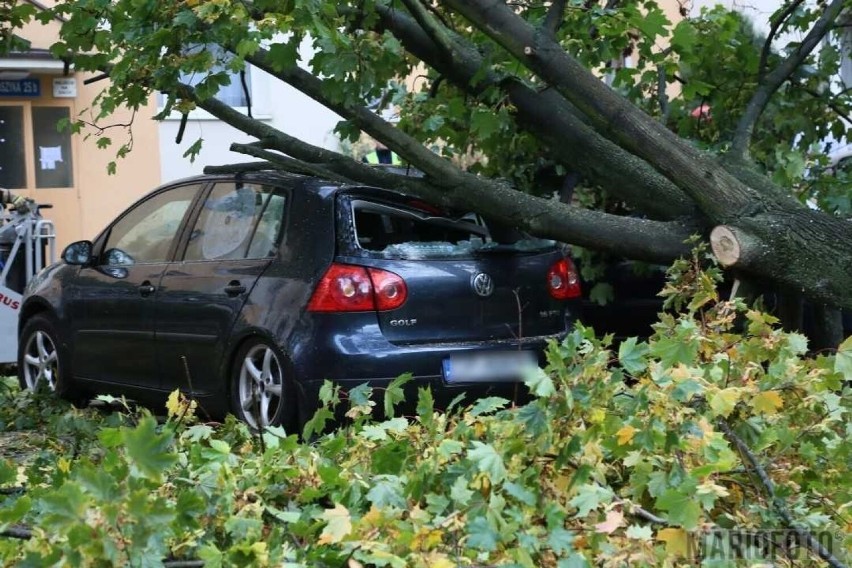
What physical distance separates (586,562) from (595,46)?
5145mm

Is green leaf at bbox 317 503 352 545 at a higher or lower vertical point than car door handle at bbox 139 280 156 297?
lower

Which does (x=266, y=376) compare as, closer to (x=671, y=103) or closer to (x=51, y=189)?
(x=671, y=103)

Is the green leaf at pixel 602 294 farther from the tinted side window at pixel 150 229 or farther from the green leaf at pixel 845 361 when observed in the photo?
the green leaf at pixel 845 361

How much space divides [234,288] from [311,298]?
0.63 metres

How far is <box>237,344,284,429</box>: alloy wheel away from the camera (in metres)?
5.93

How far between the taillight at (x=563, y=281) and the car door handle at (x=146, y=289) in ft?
7.49

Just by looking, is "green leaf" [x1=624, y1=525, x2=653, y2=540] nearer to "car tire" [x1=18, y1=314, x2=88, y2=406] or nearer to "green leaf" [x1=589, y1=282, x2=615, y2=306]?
"green leaf" [x1=589, y1=282, x2=615, y2=306]

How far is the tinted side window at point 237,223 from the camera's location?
6266 mm

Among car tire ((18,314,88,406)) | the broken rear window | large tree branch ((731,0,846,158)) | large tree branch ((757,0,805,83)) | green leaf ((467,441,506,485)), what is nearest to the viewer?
green leaf ((467,441,506,485))

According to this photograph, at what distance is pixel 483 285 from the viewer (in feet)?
19.7

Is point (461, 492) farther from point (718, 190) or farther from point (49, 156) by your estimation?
point (49, 156)

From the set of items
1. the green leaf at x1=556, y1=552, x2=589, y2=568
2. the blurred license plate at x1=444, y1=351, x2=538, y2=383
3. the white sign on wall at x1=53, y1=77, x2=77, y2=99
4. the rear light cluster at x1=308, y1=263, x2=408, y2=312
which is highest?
the white sign on wall at x1=53, y1=77, x2=77, y2=99

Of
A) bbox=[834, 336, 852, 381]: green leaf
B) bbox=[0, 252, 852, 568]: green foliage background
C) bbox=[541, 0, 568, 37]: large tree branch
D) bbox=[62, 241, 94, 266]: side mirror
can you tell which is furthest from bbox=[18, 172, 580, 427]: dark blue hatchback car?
bbox=[834, 336, 852, 381]: green leaf

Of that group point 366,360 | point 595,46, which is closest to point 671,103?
point 595,46
